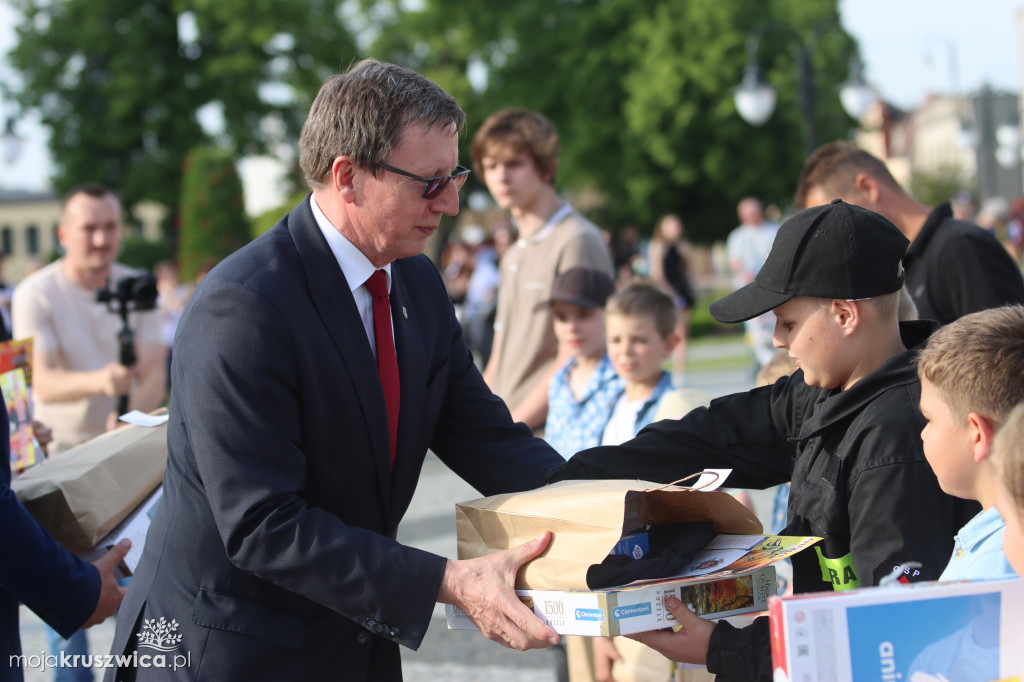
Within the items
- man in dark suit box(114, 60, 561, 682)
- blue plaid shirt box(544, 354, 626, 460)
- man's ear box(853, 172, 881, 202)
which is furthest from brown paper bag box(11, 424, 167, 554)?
man's ear box(853, 172, 881, 202)

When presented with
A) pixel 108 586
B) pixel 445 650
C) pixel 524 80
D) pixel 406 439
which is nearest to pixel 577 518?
pixel 406 439

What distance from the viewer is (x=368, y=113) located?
2.31 meters

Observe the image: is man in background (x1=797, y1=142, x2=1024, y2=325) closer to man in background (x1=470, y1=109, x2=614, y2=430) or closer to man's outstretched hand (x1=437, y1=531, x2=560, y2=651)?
man in background (x1=470, y1=109, x2=614, y2=430)

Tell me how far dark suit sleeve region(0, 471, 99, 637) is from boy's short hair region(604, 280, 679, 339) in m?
2.41

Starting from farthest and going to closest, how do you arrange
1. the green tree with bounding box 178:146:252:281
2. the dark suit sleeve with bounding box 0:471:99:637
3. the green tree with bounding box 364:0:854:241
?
1. the green tree with bounding box 364:0:854:241
2. the green tree with bounding box 178:146:252:281
3. the dark suit sleeve with bounding box 0:471:99:637

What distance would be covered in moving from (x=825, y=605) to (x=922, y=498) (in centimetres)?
59

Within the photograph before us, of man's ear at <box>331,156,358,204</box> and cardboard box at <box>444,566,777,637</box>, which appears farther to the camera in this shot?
man's ear at <box>331,156,358,204</box>

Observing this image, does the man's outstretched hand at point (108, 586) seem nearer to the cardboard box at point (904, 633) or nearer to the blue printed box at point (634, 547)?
the blue printed box at point (634, 547)

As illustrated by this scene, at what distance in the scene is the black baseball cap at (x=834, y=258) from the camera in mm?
2256

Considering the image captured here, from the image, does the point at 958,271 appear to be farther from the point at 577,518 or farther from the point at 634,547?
the point at 577,518

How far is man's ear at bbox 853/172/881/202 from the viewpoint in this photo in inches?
160

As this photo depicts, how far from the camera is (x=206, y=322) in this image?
7.14 feet

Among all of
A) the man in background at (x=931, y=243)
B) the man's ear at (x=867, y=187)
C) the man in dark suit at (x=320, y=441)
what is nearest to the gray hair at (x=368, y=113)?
the man in dark suit at (x=320, y=441)

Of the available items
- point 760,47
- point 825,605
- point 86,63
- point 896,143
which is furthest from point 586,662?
point 896,143
